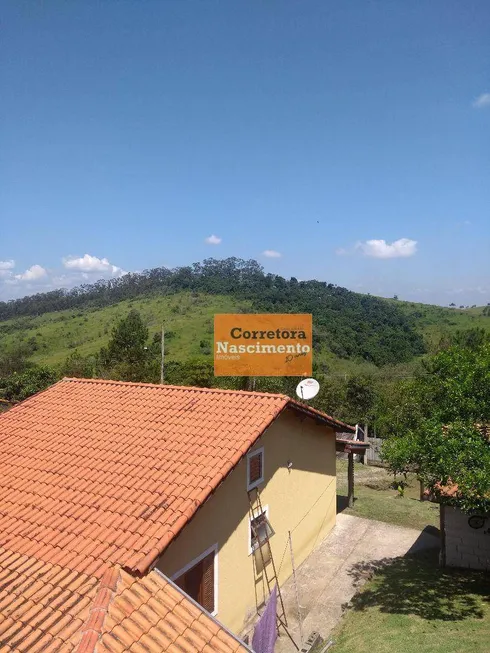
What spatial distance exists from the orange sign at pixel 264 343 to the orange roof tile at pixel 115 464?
16.5m

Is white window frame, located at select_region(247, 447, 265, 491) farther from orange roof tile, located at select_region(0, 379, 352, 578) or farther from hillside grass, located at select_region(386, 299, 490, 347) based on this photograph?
hillside grass, located at select_region(386, 299, 490, 347)

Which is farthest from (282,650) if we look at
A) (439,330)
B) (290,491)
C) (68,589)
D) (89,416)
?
(439,330)

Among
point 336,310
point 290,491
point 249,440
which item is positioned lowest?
point 290,491

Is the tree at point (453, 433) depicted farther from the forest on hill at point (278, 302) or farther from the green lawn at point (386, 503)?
the forest on hill at point (278, 302)

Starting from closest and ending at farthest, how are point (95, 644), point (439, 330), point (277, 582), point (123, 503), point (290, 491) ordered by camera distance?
point (95, 644)
point (123, 503)
point (277, 582)
point (290, 491)
point (439, 330)

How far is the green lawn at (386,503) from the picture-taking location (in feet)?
53.1

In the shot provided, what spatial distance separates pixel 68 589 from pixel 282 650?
5.50 meters

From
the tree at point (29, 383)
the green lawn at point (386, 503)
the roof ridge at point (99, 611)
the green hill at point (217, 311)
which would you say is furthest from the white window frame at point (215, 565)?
the green hill at point (217, 311)

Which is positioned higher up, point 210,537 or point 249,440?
point 249,440

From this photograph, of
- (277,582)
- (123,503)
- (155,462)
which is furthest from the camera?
(277,582)

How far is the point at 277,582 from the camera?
10875 millimetres

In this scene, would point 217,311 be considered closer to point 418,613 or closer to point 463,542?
point 463,542

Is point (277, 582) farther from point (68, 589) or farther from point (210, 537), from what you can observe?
point (68, 589)

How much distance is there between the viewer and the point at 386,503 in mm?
18156
